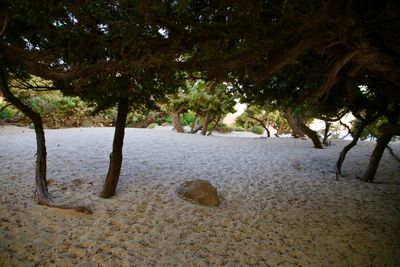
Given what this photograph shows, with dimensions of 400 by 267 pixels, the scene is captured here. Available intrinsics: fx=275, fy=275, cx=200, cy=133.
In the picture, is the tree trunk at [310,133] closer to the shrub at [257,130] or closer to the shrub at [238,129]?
the shrub at [238,129]

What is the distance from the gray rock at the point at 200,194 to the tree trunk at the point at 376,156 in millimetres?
4368

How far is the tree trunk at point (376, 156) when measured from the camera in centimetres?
680

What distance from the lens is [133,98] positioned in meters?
4.54

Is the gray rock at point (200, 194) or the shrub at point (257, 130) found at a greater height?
the shrub at point (257, 130)

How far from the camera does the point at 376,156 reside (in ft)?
22.9

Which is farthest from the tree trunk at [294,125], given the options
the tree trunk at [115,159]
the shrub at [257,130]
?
the tree trunk at [115,159]

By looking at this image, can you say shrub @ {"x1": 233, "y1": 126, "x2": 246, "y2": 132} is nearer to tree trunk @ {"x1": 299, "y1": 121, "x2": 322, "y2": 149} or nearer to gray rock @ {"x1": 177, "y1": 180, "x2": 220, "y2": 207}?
tree trunk @ {"x1": 299, "y1": 121, "x2": 322, "y2": 149}

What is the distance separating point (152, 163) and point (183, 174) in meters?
1.29

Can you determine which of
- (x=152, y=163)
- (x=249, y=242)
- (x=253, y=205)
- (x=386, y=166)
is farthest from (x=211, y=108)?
(x=249, y=242)

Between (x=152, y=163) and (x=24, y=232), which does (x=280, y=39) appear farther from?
(x=152, y=163)

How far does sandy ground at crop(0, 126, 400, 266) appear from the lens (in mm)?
3594

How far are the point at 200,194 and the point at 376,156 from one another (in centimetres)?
484

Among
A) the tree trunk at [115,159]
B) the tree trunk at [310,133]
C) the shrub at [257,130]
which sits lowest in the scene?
the tree trunk at [115,159]

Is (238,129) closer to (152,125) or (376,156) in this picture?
(152,125)
